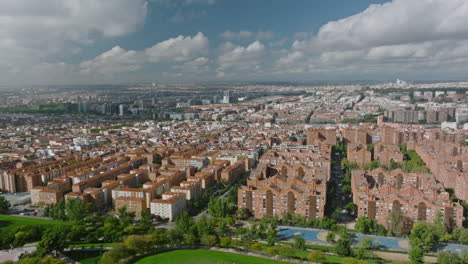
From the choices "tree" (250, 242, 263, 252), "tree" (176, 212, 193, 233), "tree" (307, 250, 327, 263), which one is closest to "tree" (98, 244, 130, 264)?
"tree" (176, 212, 193, 233)

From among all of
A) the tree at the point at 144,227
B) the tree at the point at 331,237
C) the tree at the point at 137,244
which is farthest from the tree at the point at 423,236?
the tree at the point at 144,227

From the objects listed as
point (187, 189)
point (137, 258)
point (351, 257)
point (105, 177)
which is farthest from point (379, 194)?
point (105, 177)

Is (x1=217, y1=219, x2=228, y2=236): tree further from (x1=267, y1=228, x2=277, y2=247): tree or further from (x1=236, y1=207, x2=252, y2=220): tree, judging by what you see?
(x1=267, y1=228, x2=277, y2=247): tree

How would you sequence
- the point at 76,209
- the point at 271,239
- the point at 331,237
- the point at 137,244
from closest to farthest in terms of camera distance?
the point at 137,244 < the point at 271,239 < the point at 331,237 < the point at 76,209

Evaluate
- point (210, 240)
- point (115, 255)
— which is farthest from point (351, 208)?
point (115, 255)

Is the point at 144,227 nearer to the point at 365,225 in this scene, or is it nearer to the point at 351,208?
the point at 365,225

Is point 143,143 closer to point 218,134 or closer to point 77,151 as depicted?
point 77,151

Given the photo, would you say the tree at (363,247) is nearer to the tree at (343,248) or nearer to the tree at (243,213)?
the tree at (343,248)
